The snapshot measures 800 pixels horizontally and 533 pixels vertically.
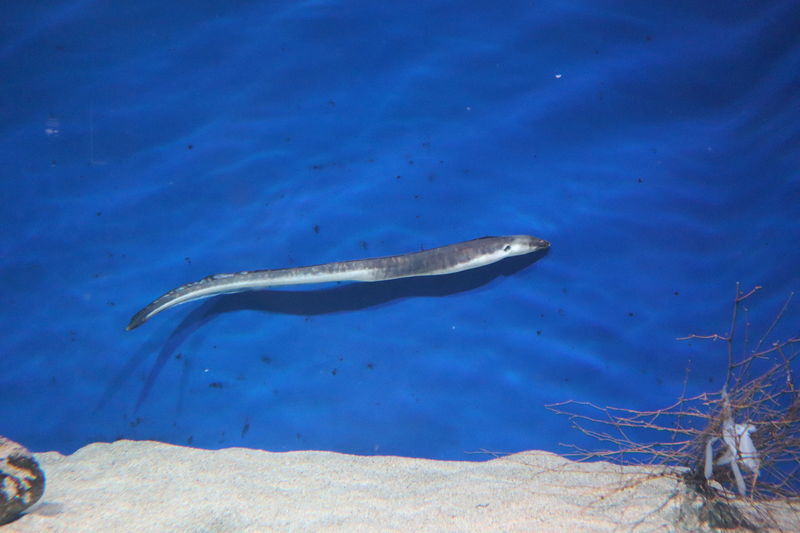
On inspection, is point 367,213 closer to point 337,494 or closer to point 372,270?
point 372,270

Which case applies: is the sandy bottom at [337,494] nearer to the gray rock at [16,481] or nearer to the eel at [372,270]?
the gray rock at [16,481]

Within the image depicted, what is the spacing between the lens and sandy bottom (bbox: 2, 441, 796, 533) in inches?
112

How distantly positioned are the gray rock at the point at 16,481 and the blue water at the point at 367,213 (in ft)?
5.04

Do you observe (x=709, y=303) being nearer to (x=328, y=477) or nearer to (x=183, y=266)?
(x=328, y=477)

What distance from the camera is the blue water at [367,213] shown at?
4.39 meters

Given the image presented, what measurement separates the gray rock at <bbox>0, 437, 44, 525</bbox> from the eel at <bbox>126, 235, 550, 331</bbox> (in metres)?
1.41

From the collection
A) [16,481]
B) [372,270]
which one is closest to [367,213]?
[372,270]

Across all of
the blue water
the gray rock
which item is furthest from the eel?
the gray rock

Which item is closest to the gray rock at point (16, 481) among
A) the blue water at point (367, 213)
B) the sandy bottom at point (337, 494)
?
the sandy bottom at point (337, 494)

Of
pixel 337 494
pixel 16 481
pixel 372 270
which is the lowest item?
pixel 337 494

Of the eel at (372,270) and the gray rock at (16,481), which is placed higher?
the eel at (372,270)

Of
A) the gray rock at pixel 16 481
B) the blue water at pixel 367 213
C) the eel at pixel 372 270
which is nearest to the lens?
the gray rock at pixel 16 481

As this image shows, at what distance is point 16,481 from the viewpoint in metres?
2.88

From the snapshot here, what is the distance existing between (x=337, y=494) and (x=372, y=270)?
2025 millimetres
